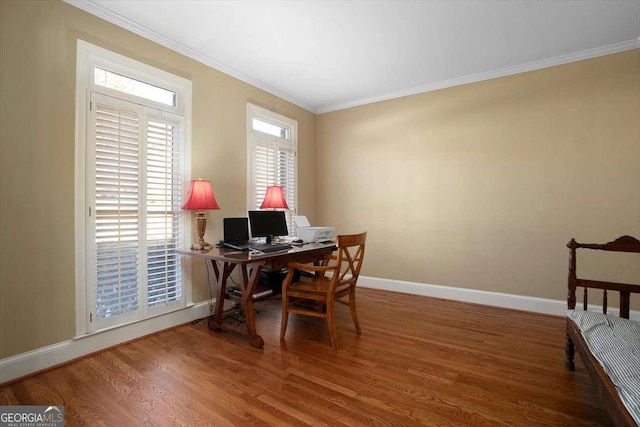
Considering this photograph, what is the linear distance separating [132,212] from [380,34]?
270 cm

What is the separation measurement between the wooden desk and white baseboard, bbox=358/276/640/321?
161 centimetres

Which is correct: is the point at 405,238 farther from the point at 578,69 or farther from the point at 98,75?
the point at 98,75

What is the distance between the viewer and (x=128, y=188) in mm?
2512

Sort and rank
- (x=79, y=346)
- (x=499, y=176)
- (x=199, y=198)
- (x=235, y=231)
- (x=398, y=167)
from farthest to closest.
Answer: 1. (x=398, y=167)
2. (x=499, y=176)
3. (x=235, y=231)
4. (x=199, y=198)
5. (x=79, y=346)

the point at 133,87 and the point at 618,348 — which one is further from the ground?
the point at 133,87

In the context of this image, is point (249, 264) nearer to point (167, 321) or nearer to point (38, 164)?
point (167, 321)

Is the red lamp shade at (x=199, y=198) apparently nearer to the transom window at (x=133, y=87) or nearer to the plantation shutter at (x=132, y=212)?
the plantation shutter at (x=132, y=212)

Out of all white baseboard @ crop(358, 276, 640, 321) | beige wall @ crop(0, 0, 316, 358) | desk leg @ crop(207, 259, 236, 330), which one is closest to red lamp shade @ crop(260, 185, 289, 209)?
desk leg @ crop(207, 259, 236, 330)

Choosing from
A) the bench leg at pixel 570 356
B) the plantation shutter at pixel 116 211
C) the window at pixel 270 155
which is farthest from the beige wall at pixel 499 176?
the plantation shutter at pixel 116 211

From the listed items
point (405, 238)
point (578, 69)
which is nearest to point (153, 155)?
point (405, 238)

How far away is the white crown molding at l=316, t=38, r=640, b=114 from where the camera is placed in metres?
2.90

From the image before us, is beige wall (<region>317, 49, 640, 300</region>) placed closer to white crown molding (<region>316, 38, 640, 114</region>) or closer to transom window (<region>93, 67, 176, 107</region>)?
white crown molding (<region>316, 38, 640, 114</region>)

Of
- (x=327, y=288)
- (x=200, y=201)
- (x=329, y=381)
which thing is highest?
(x=200, y=201)

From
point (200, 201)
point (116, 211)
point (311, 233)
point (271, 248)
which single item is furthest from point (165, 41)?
point (311, 233)
